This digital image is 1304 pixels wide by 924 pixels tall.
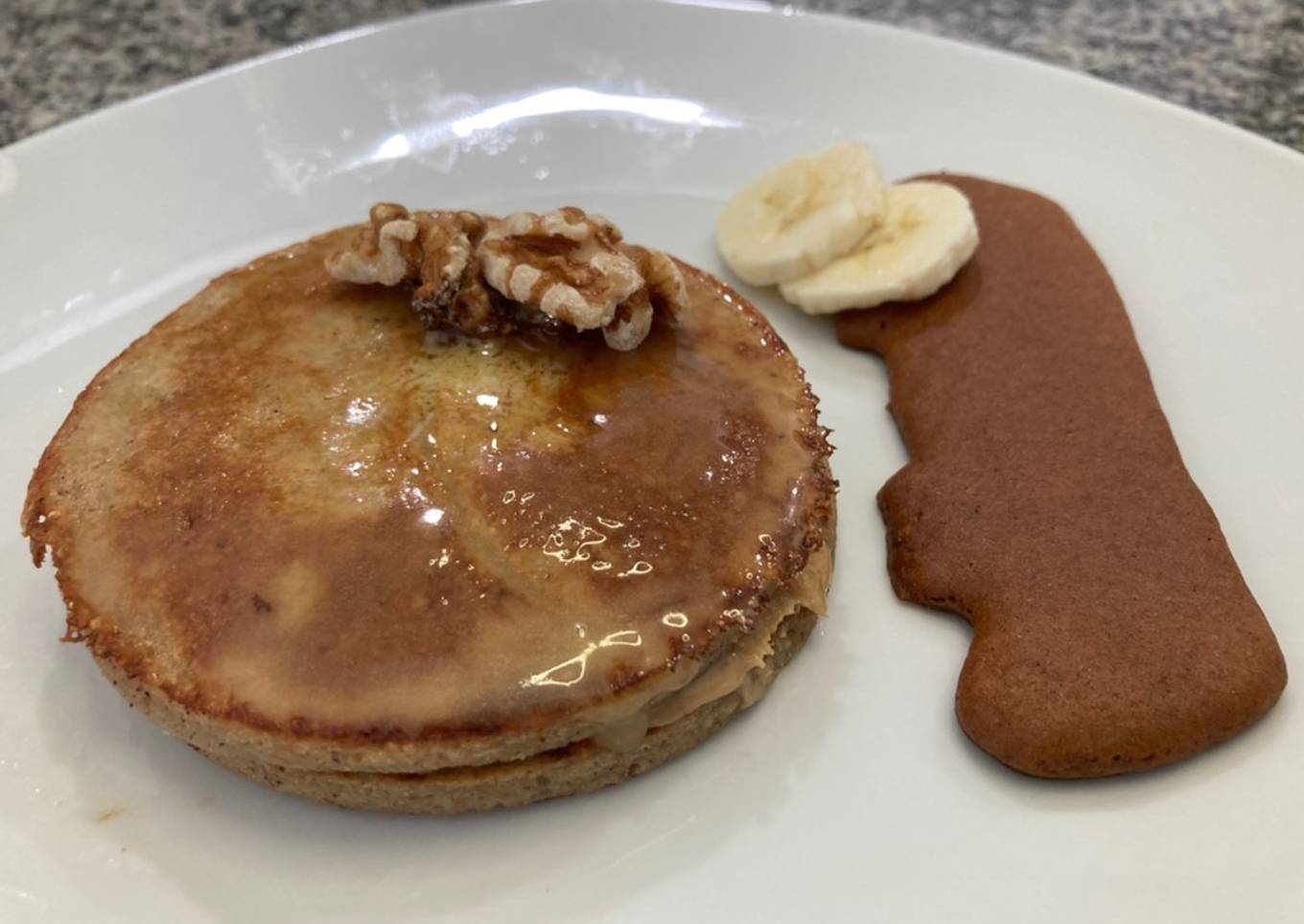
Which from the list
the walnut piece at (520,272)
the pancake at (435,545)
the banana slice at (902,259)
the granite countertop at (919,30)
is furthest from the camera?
the granite countertop at (919,30)

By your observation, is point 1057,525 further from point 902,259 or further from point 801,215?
point 801,215

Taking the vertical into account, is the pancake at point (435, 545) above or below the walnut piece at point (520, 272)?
below

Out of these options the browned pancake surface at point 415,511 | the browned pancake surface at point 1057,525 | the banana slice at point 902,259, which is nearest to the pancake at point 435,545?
the browned pancake surface at point 415,511

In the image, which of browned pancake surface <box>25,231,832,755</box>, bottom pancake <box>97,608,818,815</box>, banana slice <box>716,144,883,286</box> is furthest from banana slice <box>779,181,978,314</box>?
bottom pancake <box>97,608,818,815</box>

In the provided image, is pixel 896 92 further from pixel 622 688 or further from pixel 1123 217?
pixel 622 688

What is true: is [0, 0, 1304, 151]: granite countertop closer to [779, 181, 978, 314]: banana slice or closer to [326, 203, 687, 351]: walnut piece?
[779, 181, 978, 314]: banana slice

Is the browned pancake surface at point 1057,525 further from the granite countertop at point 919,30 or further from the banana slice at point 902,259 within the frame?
the granite countertop at point 919,30
